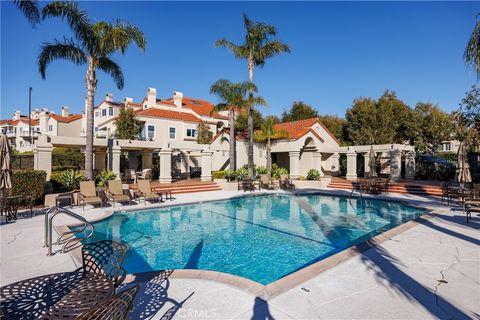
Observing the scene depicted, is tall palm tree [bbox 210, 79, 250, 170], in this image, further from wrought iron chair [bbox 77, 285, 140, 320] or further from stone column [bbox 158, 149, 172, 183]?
wrought iron chair [bbox 77, 285, 140, 320]

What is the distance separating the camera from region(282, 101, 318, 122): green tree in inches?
1877

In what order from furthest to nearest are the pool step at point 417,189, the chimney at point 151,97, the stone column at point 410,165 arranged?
the chimney at point 151,97 < the stone column at point 410,165 < the pool step at point 417,189

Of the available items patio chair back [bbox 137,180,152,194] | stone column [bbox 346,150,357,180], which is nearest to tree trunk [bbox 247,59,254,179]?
patio chair back [bbox 137,180,152,194]

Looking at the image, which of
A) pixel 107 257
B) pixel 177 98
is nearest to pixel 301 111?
pixel 177 98

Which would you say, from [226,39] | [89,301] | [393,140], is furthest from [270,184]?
[393,140]

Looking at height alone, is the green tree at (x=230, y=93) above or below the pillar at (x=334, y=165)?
above

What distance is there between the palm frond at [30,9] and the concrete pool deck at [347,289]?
1137 centimetres

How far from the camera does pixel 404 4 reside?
544 inches

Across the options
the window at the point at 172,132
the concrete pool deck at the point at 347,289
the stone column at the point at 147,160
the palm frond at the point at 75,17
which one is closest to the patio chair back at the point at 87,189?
the concrete pool deck at the point at 347,289

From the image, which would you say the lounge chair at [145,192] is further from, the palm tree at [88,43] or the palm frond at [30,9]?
the palm frond at [30,9]

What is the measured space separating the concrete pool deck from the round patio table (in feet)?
3.63

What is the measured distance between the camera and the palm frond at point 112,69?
1638 cm

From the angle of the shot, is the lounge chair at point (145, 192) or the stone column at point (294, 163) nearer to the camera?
the lounge chair at point (145, 192)

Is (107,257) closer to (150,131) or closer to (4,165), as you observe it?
(4,165)
